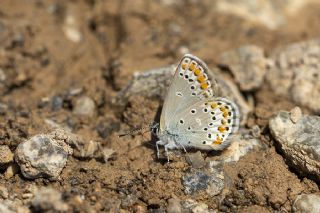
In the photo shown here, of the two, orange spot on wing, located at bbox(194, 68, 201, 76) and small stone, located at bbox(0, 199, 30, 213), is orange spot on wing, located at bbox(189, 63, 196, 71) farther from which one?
small stone, located at bbox(0, 199, 30, 213)

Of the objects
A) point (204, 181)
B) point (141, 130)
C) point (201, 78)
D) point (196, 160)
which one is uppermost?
point (201, 78)

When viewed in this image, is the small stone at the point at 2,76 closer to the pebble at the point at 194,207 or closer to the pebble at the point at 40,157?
the pebble at the point at 40,157

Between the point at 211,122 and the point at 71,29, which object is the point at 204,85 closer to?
the point at 211,122

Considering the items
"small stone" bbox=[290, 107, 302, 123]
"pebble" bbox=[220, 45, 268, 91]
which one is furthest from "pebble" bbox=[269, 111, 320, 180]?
"pebble" bbox=[220, 45, 268, 91]

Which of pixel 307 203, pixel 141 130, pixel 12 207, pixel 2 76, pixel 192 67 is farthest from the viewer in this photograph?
pixel 2 76

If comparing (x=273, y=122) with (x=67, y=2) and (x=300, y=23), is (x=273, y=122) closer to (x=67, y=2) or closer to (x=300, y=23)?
(x=300, y=23)

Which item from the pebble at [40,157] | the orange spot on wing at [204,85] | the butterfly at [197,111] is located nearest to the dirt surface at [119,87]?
the pebble at [40,157]

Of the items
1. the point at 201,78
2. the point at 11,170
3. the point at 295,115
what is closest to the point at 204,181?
the point at 201,78
